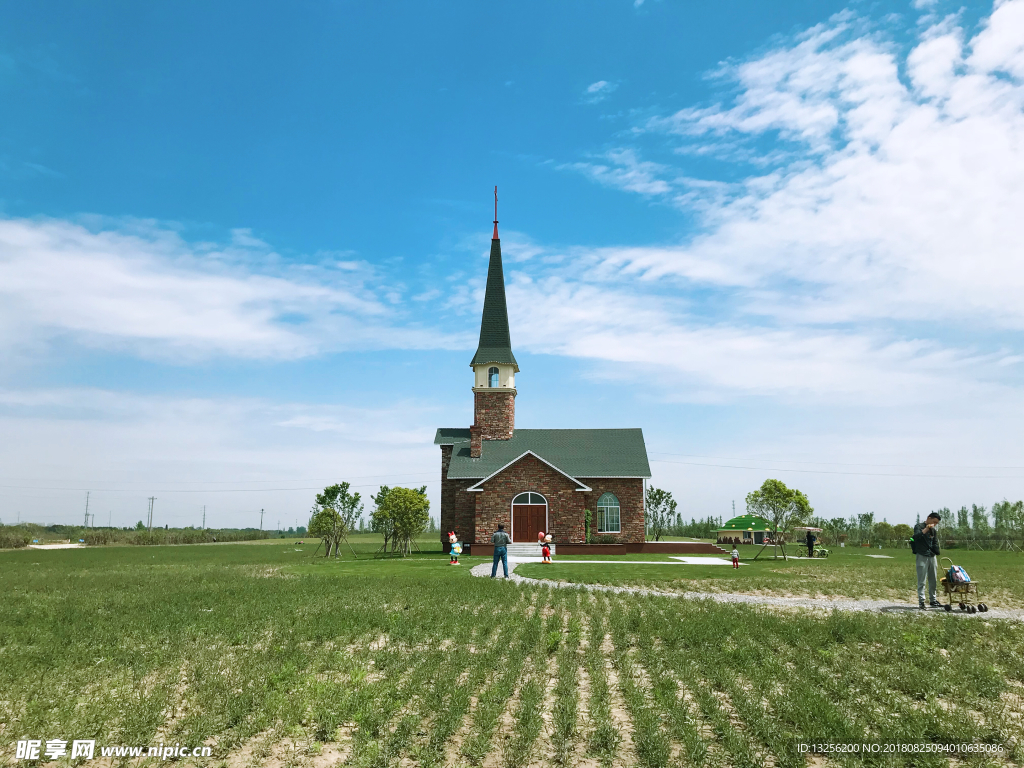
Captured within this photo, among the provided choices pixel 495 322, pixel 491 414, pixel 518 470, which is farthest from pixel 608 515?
pixel 495 322

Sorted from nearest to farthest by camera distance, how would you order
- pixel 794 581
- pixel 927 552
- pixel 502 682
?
1. pixel 502 682
2. pixel 927 552
3. pixel 794 581

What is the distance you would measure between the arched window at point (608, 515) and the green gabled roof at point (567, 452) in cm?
142

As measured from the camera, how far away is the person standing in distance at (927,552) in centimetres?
1218

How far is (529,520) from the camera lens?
113 feet

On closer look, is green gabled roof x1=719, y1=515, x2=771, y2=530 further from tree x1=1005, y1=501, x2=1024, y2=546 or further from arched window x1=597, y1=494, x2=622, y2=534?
tree x1=1005, y1=501, x2=1024, y2=546

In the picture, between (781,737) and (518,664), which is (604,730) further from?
(518,664)

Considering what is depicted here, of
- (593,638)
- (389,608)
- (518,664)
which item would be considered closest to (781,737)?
(518,664)

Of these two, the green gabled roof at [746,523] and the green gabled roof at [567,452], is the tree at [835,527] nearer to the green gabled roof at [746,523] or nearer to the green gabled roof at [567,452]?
the green gabled roof at [746,523]

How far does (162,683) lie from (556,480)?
93.4 feet

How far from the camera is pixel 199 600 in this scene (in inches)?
502

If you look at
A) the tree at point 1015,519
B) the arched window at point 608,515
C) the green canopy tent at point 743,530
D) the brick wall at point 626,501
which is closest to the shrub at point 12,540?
the brick wall at point 626,501

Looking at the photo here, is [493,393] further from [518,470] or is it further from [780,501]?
[780,501]

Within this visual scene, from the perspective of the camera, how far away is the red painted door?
3438 centimetres

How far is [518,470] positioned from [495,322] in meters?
10.6
